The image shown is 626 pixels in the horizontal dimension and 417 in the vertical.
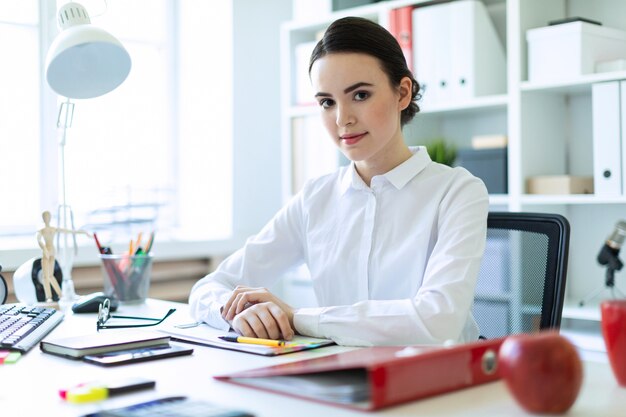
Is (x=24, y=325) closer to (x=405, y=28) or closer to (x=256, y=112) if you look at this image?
(x=405, y=28)

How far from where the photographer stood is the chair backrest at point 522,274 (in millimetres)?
1531

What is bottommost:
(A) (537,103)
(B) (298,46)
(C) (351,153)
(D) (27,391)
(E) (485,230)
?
(D) (27,391)

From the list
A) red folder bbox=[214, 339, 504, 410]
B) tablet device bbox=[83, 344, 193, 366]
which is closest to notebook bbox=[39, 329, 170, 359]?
tablet device bbox=[83, 344, 193, 366]

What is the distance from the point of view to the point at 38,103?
302 centimetres

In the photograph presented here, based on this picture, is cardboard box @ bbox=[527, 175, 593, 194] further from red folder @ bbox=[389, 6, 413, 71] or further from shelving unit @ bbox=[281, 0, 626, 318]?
red folder @ bbox=[389, 6, 413, 71]

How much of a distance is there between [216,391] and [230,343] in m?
0.33

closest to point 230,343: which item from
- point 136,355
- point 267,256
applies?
Result: point 136,355

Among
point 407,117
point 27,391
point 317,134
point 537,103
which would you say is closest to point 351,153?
point 407,117

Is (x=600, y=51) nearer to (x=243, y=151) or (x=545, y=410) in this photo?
(x=243, y=151)

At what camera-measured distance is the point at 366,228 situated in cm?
170

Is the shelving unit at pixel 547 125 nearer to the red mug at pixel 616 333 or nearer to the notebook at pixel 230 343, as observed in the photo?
the notebook at pixel 230 343

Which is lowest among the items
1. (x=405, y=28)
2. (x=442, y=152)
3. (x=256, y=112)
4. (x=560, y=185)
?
(x=560, y=185)

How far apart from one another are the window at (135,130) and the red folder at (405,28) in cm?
83

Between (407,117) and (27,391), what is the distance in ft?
3.75
